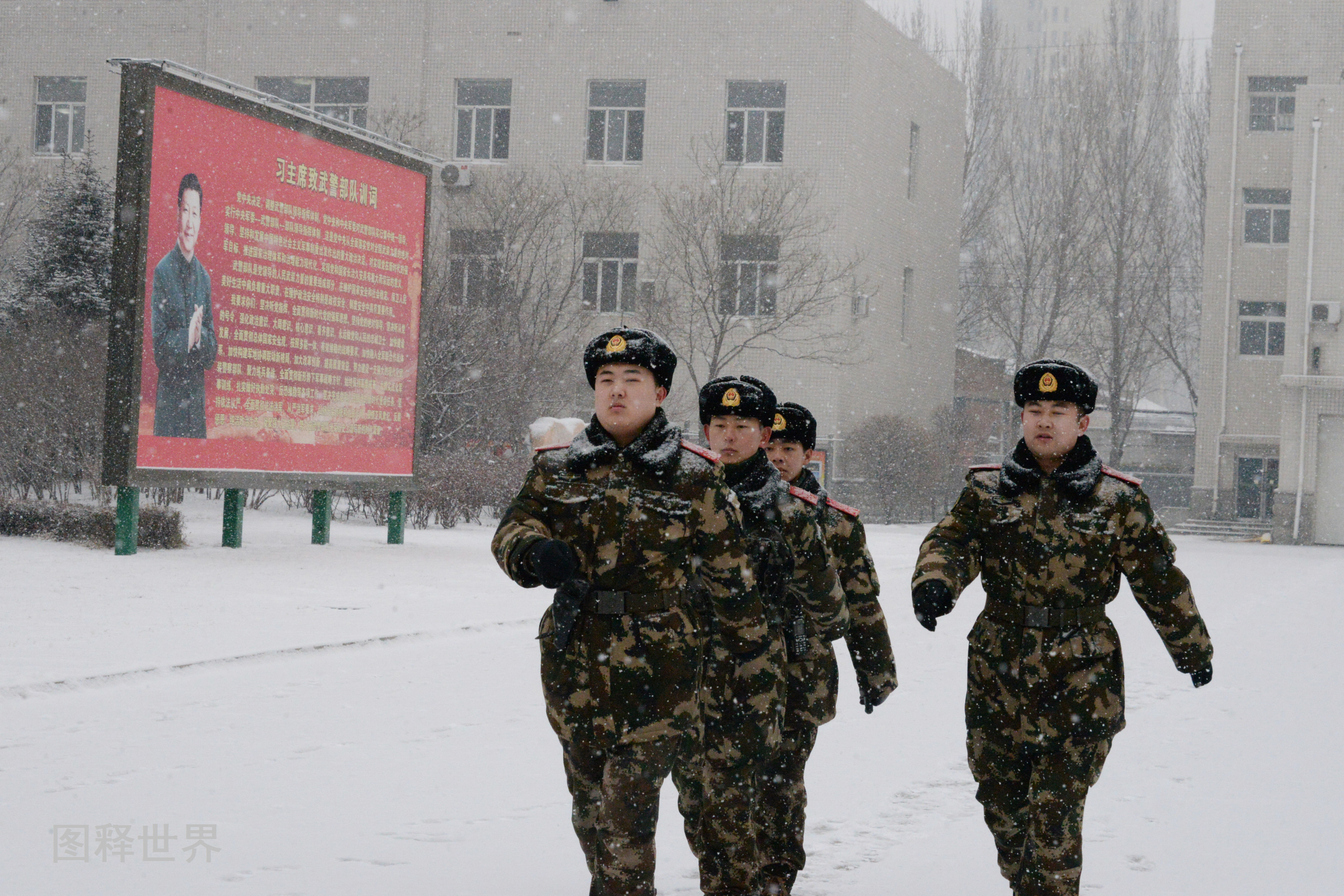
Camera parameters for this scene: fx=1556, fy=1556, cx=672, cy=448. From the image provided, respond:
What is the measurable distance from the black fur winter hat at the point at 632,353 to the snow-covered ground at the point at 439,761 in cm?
180

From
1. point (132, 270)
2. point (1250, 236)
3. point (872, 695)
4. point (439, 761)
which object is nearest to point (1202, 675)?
point (872, 695)

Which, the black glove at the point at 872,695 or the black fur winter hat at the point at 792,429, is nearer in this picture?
the black glove at the point at 872,695

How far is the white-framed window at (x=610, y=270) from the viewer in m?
37.8

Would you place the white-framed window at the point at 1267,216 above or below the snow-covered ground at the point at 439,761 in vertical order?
above

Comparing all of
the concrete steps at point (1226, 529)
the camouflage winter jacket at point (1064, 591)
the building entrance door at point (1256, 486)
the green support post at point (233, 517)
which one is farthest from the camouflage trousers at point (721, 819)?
the building entrance door at point (1256, 486)

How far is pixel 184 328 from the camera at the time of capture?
1672 cm

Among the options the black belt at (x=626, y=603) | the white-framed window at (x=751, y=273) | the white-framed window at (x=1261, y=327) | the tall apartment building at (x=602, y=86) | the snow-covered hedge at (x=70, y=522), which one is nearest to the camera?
the black belt at (x=626, y=603)

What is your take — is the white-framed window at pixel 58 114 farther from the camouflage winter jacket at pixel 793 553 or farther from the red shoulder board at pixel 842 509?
the camouflage winter jacket at pixel 793 553

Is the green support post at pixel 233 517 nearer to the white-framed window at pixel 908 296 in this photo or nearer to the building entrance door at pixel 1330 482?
the building entrance door at pixel 1330 482

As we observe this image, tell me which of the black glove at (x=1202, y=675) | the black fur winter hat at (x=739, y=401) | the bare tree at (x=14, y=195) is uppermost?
the bare tree at (x=14, y=195)

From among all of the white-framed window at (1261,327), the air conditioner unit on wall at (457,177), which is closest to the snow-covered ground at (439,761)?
the air conditioner unit on wall at (457,177)

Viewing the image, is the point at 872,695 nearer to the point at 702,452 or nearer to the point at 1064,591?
the point at 1064,591

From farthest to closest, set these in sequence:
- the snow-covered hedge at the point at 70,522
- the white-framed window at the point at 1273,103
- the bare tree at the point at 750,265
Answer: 1. the white-framed window at the point at 1273,103
2. the bare tree at the point at 750,265
3. the snow-covered hedge at the point at 70,522

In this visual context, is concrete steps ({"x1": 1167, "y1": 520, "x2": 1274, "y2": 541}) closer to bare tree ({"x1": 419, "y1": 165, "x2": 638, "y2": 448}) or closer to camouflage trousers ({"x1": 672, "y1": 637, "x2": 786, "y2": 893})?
bare tree ({"x1": 419, "y1": 165, "x2": 638, "y2": 448})
